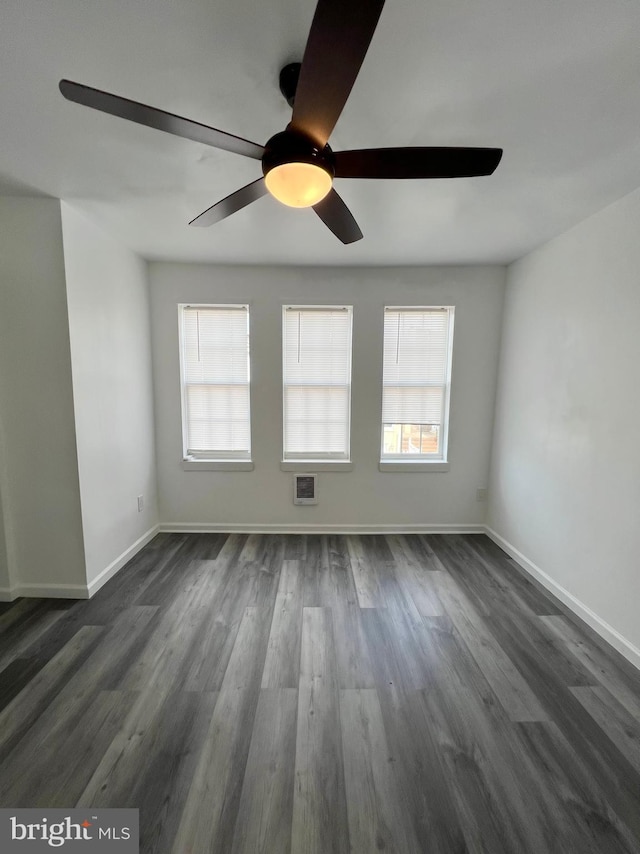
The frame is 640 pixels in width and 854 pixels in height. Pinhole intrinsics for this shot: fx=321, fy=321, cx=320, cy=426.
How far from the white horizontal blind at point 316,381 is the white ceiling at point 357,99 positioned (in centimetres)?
105

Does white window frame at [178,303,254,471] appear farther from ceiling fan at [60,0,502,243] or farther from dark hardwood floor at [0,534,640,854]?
ceiling fan at [60,0,502,243]

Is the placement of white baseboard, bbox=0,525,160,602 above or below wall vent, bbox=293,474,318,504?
below

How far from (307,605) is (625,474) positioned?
210 cm

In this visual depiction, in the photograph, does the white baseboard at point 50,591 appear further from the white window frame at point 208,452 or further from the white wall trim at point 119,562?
the white window frame at point 208,452

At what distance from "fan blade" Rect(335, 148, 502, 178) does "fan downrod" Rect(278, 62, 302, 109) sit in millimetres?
274

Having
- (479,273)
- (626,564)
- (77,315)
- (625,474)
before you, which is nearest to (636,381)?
(625,474)

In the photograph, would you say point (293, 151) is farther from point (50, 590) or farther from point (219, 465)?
point (50, 590)

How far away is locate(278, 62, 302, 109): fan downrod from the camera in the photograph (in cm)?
109

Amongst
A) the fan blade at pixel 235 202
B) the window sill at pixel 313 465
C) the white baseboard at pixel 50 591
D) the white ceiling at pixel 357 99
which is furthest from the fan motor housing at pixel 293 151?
the white baseboard at pixel 50 591

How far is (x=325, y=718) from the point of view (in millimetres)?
1418

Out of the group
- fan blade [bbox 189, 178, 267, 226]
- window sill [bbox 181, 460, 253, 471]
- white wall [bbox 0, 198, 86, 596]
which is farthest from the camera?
window sill [bbox 181, 460, 253, 471]

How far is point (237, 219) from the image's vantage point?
209 cm

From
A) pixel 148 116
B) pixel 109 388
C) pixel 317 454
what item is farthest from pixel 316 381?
pixel 148 116

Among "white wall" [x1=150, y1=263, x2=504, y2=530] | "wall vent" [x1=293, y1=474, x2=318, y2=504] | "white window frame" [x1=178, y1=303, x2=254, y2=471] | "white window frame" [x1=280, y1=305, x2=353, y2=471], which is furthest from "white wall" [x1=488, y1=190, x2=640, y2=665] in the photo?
"white window frame" [x1=178, y1=303, x2=254, y2=471]
